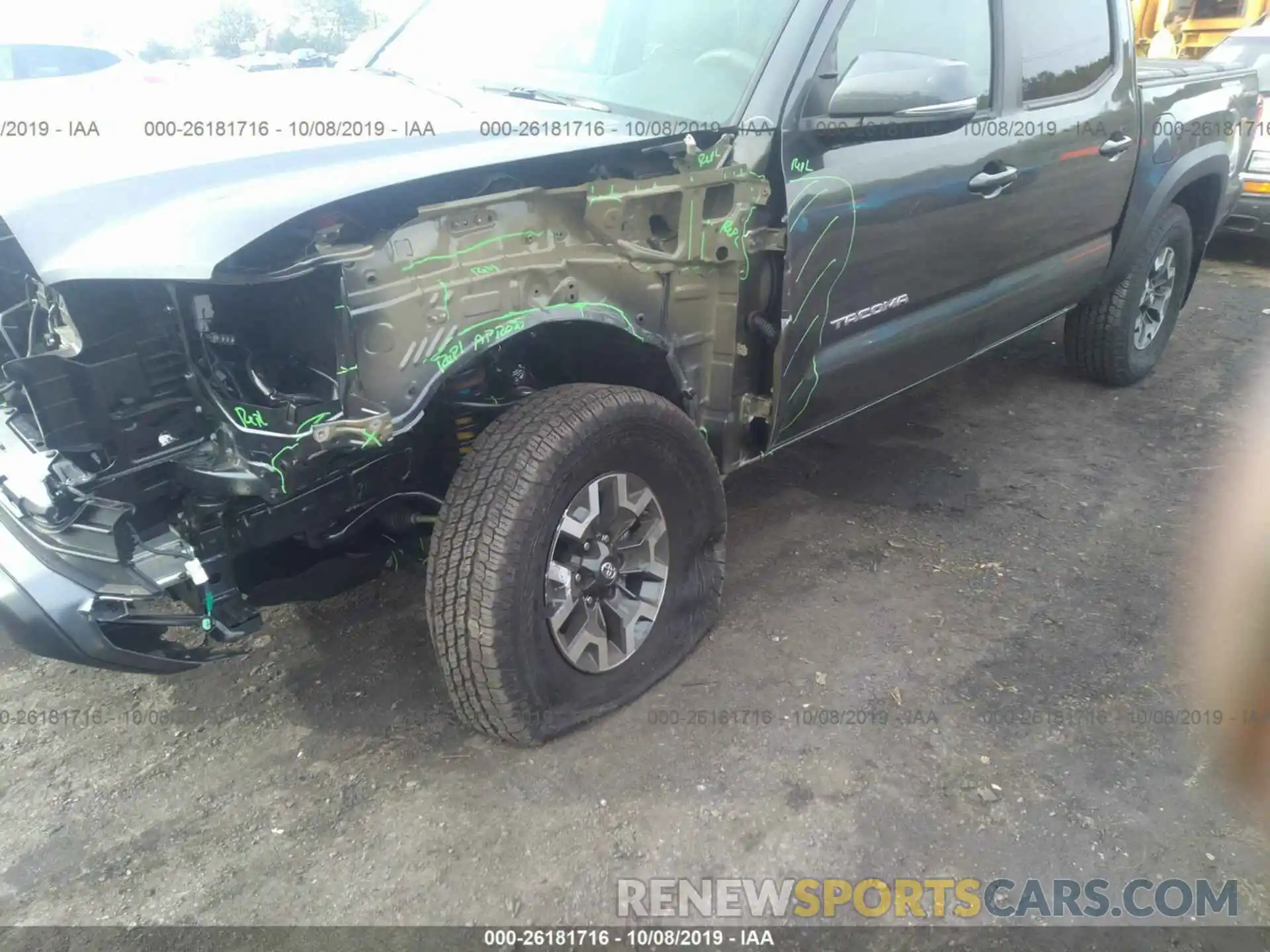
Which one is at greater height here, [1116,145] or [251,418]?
[1116,145]

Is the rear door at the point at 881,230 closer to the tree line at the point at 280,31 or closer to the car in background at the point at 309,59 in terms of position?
the car in background at the point at 309,59

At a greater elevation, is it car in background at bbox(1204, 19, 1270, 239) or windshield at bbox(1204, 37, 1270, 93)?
windshield at bbox(1204, 37, 1270, 93)

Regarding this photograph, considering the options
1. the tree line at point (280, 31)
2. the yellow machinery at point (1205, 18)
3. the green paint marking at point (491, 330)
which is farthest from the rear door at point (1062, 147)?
the tree line at point (280, 31)

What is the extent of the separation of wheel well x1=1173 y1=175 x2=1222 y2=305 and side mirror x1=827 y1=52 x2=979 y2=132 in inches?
109

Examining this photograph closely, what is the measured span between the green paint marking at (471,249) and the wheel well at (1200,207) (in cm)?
379

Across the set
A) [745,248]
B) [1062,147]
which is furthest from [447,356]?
[1062,147]

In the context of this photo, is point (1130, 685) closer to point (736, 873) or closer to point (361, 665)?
point (736, 873)

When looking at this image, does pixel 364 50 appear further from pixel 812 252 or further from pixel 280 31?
pixel 280 31

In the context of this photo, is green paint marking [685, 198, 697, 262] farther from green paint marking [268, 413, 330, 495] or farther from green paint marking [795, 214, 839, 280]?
green paint marking [268, 413, 330, 495]

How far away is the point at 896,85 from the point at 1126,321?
272 cm

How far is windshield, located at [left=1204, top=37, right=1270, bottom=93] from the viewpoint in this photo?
24.6 feet

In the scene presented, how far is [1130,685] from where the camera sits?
2631mm

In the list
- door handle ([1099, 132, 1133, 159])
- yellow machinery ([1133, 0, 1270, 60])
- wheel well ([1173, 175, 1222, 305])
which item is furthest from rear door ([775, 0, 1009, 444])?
yellow machinery ([1133, 0, 1270, 60])

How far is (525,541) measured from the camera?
211 centimetres
